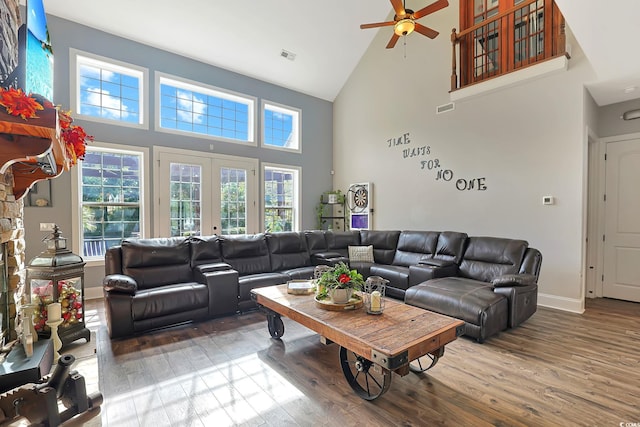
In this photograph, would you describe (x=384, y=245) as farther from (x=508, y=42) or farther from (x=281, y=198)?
(x=508, y=42)

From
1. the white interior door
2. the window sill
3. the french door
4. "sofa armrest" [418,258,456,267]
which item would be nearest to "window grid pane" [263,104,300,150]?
the french door

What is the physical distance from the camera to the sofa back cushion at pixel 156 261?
3545 millimetres

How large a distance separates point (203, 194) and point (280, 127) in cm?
241

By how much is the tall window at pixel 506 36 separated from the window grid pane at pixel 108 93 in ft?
17.8

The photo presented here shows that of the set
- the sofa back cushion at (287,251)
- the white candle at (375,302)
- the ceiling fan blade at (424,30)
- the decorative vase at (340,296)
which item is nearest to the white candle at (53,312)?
the decorative vase at (340,296)

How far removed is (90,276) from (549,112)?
7.09 metres

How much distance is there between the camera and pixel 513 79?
4.23 meters

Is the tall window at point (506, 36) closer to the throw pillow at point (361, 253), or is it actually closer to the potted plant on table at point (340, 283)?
the throw pillow at point (361, 253)

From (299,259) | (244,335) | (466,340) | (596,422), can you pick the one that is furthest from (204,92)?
(596,422)

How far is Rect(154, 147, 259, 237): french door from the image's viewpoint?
525 cm

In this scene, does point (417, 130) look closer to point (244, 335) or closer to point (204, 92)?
point (204, 92)

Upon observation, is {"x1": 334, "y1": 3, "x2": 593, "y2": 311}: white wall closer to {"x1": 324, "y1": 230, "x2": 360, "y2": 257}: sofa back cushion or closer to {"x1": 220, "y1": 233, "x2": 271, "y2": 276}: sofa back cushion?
{"x1": 324, "y1": 230, "x2": 360, "y2": 257}: sofa back cushion

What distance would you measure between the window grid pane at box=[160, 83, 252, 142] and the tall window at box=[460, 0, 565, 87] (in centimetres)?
415

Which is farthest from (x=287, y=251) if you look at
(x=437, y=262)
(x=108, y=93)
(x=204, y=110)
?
(x=108, y=93)
